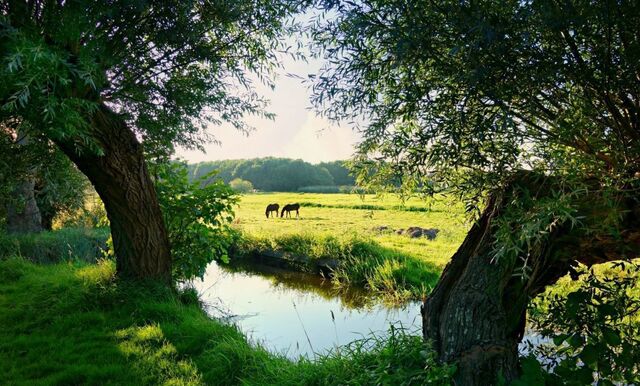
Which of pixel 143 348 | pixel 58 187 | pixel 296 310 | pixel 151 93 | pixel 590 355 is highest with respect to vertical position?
pixel 151 93

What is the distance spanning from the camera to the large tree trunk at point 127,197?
567cm

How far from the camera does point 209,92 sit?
6426 mm

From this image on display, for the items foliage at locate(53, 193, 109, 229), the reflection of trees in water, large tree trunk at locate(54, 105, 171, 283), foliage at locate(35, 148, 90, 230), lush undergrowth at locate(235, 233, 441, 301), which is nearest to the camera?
large tree trunk at locate(54, 105, 171, 283)

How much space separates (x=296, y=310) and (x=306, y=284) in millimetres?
3090

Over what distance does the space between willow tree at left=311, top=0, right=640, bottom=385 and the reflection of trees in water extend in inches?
263

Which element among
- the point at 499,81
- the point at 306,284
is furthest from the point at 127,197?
the point at 306,284

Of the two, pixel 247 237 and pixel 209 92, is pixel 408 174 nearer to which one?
pixel 209 92

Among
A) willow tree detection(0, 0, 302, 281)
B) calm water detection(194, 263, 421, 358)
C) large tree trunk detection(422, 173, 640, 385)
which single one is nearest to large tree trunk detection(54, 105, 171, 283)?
willow tree detection(0, 0, 302, 281)

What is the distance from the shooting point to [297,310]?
31.7 feet

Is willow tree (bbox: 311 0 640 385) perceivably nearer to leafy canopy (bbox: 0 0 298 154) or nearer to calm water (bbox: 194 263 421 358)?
leafy canopy (bbox: 0 0 298 154)

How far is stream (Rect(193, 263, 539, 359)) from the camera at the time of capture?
24.8ft

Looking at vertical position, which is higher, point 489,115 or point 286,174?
point 286,174

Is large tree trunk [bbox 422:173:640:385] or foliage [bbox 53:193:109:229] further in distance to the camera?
foliage [bbox 53:193:109:229]

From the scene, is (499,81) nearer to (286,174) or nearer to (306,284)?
(306,284)
